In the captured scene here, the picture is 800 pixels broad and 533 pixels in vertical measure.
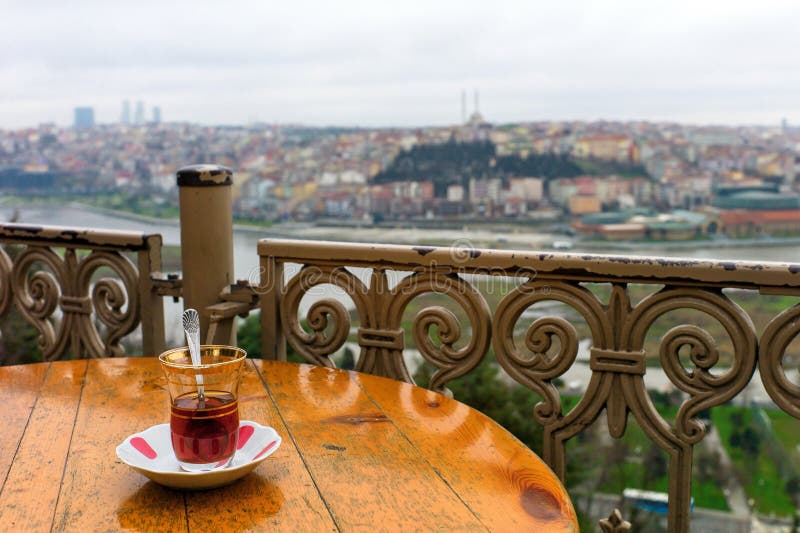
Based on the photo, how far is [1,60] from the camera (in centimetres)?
1838

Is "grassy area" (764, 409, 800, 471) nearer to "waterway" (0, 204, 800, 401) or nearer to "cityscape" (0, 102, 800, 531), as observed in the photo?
"cityscape" (0, 102, 800, 531)

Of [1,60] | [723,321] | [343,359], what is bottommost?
[343,359]

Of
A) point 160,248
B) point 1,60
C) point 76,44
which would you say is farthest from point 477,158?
point 76,44

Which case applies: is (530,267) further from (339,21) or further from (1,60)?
(339,21)

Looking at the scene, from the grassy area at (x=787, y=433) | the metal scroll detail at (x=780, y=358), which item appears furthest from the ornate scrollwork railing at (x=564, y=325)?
the grassy area at (x=787, y=433)

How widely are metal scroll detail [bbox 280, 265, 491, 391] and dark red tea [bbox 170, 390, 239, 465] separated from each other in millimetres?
864

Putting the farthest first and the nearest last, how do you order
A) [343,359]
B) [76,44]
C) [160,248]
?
[76,44], [343,359], [160,248]

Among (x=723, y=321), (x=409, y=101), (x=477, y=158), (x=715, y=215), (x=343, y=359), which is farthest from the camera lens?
(x=409, y=101)

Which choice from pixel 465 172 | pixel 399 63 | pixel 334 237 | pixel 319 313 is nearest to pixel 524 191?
pixel 465 172

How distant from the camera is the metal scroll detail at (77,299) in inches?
89.5

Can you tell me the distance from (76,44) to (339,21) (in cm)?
903

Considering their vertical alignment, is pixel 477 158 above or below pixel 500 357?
above

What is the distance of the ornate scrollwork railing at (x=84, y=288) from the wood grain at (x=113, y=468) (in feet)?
2.12

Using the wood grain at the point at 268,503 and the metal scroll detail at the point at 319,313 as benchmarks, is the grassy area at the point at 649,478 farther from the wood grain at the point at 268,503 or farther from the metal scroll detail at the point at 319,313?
the wood grain at the point at 268,503
